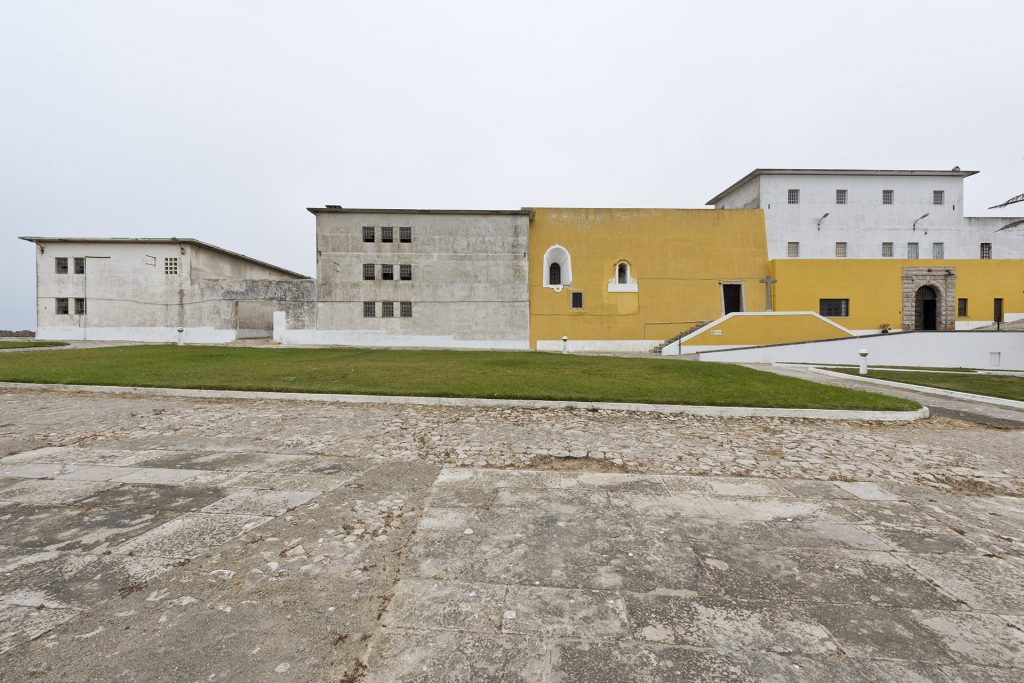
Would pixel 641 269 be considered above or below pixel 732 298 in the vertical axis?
above

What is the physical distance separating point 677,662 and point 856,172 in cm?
3628

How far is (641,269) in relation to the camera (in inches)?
1071

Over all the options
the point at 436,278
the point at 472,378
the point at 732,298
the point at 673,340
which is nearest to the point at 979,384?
the point at 673,340

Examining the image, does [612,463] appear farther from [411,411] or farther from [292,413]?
[292,413]

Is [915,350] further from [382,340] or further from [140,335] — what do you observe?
[140,335]

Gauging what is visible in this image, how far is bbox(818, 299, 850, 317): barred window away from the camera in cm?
2645

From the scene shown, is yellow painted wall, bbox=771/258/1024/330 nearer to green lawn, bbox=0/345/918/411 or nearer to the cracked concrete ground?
green lawn, bbox=0/345/918/411

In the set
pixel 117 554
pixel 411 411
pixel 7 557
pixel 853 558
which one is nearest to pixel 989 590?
pixel 853 558

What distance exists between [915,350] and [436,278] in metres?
26.3

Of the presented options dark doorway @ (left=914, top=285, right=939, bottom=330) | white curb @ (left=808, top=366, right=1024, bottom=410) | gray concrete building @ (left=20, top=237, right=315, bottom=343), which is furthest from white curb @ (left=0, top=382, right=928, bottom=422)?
dark doorway @ (left=914, top=285, right=939, bottom=330)

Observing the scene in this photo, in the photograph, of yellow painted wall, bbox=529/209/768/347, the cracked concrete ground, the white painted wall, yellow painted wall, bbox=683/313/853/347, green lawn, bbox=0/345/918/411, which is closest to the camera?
the cracked concrete ground

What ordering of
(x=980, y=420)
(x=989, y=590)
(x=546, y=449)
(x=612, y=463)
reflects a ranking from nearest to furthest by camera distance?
(x=989, y=590)
(x=612, y=463)
(x=546, y=449)
(x=980, y=420)

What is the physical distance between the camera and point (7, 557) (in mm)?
2875

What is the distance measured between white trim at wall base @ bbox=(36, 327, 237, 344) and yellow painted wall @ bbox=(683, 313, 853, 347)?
29.5 meters
